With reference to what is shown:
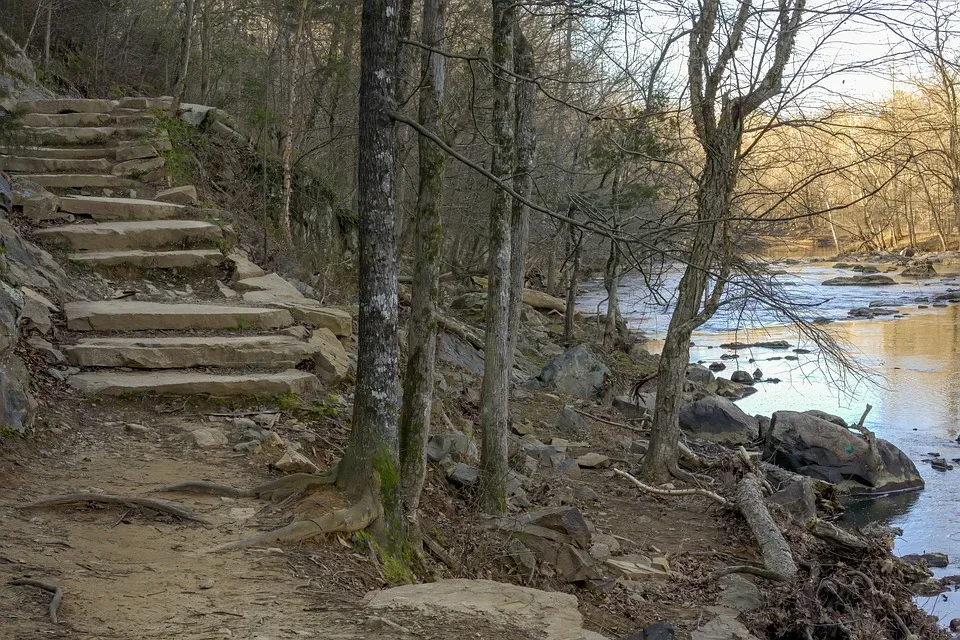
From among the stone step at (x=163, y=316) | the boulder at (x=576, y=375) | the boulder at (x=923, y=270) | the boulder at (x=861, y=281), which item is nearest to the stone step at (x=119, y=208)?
the stone step at (x=163, y=316)

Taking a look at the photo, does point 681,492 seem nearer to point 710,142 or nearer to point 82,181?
point 710,142

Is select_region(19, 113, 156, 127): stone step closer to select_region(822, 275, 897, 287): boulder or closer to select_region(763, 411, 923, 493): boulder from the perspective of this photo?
select_region(763, 411, 923, 493): boulder

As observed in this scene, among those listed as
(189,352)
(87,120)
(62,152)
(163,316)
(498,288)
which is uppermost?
(87,120)

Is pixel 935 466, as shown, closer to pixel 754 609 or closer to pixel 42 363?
pixel 754 609

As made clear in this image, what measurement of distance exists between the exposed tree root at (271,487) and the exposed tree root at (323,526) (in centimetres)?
34

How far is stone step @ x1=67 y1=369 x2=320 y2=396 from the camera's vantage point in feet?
22.9

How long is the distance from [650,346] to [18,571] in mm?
22162

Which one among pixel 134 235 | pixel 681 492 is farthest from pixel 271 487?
pixel 681 492

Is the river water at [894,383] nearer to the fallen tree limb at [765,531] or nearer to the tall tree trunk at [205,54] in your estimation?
the fallen tree limb at [765,531]

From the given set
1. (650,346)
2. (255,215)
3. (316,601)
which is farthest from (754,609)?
(650,346)

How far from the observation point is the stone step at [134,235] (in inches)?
375

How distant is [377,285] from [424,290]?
1232 millimetres

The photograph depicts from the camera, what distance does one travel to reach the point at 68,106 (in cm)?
1277

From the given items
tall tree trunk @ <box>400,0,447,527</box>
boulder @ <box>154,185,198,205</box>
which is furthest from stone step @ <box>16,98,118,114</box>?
tall tree trunk @ <box>400,0,447,527</box>
